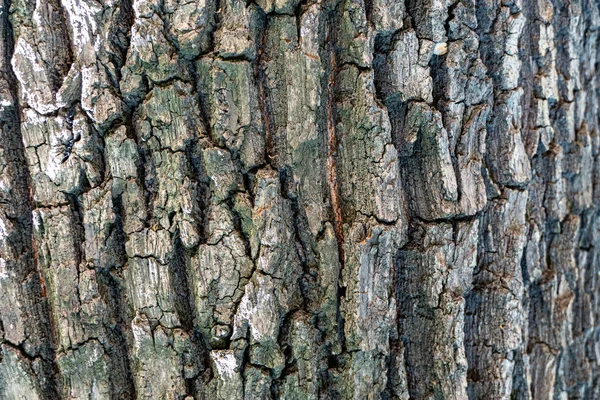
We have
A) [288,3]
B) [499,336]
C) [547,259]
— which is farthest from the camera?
[547,259]

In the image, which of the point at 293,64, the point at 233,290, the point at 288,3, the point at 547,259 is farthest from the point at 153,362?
→ the point at 547,259

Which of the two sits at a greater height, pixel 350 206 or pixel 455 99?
pixel 455 99

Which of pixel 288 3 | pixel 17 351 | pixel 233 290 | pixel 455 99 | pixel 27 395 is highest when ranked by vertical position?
pixel 288 3

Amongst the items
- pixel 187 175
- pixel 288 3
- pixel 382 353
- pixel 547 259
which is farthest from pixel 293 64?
pixel 547 259

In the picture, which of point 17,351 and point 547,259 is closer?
point 17,351

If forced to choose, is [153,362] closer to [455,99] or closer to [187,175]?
[187,175]

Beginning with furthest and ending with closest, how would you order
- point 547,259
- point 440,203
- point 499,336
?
1. point 547,259
2. point 499,336
3. point 440,203
